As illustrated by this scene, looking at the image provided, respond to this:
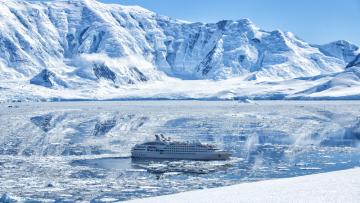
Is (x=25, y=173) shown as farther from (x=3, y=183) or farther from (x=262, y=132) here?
(x=262, y=132)

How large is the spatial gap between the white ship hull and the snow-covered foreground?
31.2m

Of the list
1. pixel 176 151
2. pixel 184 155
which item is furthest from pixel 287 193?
pixel 176 151

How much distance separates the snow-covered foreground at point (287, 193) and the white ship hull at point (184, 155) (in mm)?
31223

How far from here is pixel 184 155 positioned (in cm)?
8844

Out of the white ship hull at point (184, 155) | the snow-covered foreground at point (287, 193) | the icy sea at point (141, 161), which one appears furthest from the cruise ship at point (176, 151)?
the snow-covered foreground at point (287, 193)

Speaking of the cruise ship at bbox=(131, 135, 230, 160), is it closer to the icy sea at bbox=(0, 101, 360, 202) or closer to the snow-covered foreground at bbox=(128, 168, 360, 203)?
the icy sea at bbox=(0, 101, 360, 202)

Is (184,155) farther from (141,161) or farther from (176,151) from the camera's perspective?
(141,161)

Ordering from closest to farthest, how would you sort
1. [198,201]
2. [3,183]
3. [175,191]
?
[198,201], [175,191], [3,183]

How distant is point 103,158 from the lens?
8281 cm

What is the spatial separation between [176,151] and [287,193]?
1808 inches

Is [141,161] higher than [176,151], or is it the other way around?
[176,151]

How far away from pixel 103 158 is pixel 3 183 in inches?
946

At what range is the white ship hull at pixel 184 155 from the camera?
83812 mm

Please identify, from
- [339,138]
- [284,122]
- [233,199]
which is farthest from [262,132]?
[233,199]
